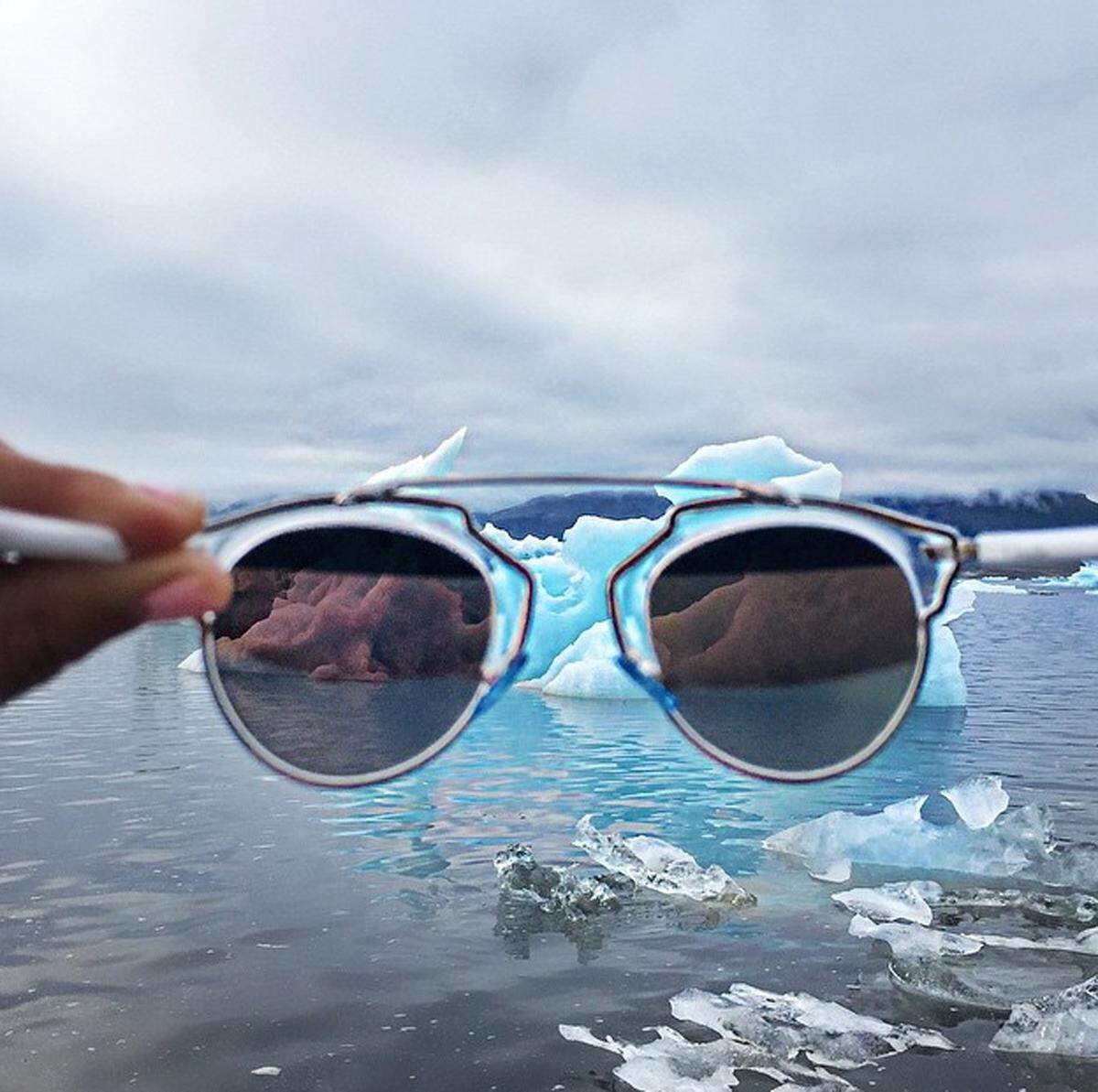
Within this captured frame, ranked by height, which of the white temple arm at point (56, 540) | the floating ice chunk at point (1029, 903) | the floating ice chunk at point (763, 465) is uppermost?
the floating ice chunk at point (763, 465)

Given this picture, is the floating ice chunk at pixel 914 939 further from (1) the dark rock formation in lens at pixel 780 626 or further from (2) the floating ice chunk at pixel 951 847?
(1) the dark rock formation in lens at pixel 780 626

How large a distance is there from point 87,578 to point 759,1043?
533 inches

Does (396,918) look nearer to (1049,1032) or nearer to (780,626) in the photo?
(1049,1032)

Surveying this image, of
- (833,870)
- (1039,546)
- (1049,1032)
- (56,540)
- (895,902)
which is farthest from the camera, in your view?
(833,870)

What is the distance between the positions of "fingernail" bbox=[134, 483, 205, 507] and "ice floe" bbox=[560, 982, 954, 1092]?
Result: 12.2 meters

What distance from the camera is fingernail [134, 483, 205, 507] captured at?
5.35ft

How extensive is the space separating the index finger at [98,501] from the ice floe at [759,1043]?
480 inches

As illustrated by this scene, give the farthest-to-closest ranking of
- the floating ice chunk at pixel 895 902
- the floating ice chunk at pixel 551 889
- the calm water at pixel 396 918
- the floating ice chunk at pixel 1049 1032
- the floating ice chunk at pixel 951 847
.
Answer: the floating ice chunk at pixel 951 847
the floating ice chunk at pixel 551 889
the floating ice chunk at pixel 895 902
the calm water at pixel 396 918
the floating ice chunk at pixel 1049 1032

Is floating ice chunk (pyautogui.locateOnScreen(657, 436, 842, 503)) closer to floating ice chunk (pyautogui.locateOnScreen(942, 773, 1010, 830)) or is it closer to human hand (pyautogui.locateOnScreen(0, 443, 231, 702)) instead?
floating ice chunk (pyautogui.locateOnScreen(942, 773, 1010, 830))

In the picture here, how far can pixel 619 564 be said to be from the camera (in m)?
2.94

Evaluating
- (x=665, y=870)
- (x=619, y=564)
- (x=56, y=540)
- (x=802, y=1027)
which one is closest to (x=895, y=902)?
(x=665, y=870)

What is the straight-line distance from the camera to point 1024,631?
8412 centimetres

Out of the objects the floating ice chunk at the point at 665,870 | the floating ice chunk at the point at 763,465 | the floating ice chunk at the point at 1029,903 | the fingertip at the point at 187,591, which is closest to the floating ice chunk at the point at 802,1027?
the floating ice chunk at the point at 1029,903

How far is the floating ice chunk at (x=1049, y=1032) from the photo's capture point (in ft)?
43.2
